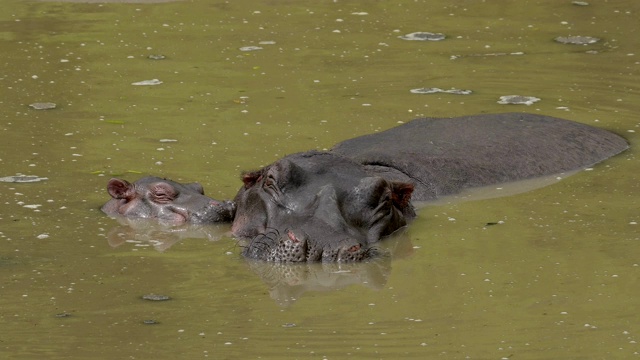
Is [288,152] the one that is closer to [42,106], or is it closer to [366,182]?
[366,182]

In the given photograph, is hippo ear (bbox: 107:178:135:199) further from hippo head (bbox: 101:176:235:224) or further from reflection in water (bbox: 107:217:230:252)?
reflection in water (bbox: 107:217:230:252)

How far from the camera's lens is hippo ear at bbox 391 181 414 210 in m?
10.2

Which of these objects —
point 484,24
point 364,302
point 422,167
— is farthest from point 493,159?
point 484,24

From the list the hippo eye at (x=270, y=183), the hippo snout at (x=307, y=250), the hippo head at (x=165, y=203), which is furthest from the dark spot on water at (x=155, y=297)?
the hippo head at (x=165, y=203)

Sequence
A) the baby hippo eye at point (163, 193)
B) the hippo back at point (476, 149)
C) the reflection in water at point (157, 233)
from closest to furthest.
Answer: the reflection in water at point (157, 233) < the baby hippo eye at point (163, 193) < the hippo back at point (476, 149)

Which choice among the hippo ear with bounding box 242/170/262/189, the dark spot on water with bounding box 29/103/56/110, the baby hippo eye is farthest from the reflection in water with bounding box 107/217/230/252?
the dark spot on water with bounding box 29/103/56/110

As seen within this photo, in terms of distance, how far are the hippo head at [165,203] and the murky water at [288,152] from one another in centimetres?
22

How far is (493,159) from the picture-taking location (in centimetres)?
1166

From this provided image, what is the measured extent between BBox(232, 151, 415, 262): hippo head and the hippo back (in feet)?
2.03

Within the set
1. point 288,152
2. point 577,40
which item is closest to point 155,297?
point 288,152

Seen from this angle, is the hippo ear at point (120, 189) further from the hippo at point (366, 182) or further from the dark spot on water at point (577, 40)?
the dark spot on water at point (577, 40)

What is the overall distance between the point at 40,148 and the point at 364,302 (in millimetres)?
4583

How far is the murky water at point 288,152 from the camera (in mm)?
8195

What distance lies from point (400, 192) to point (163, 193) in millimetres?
→ 1731
